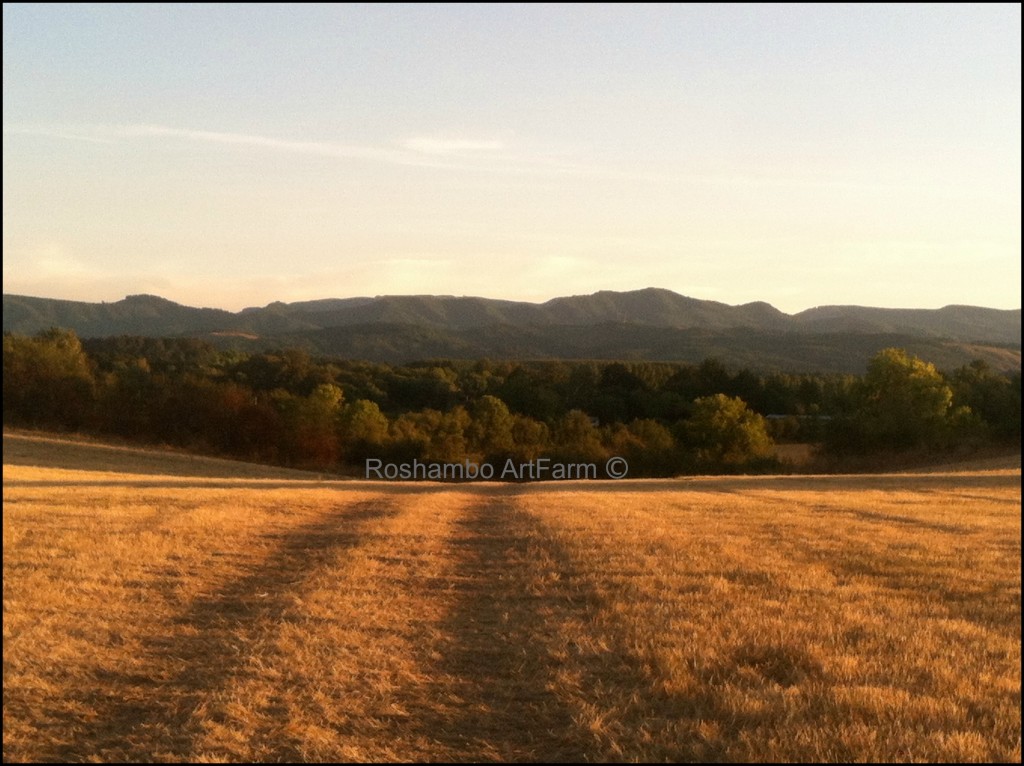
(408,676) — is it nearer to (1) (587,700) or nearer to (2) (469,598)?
(1) (587,700)

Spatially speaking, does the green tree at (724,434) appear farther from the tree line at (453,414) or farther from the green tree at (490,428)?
the green tree at (490,428)

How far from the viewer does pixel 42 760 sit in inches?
215

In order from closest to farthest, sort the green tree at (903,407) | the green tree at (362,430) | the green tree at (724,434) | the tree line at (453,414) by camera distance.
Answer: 1. the tree line at (453,414)
2. the green tree at (903,407)
3. the green tree at (362,430)
4. the green tree at (724,434)

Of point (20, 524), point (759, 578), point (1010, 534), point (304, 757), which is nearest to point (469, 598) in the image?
point (759, 578)

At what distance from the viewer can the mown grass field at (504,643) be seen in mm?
5781

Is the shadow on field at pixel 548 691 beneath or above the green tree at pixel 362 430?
above

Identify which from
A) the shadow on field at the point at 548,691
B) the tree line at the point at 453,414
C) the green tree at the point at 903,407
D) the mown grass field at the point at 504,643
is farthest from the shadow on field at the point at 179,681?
the green tree at the point at 903,407

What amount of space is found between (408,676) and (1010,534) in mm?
13372

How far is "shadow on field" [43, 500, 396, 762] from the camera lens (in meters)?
5.62

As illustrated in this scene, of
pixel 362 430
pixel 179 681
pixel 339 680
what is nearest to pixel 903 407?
pixel 362 430

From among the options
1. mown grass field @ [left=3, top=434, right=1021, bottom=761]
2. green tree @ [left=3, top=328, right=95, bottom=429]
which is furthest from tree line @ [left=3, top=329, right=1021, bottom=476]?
mown grass field @ [left=3, top=434, right=1021, bottom=761]

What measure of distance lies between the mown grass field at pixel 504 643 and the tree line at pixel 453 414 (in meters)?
52.1

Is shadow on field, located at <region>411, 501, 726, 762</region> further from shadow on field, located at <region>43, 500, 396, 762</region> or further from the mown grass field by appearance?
shadow on field, located at <region>43, 500, 396, 762</region>

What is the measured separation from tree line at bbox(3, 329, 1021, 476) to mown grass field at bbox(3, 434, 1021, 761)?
5211 cm
